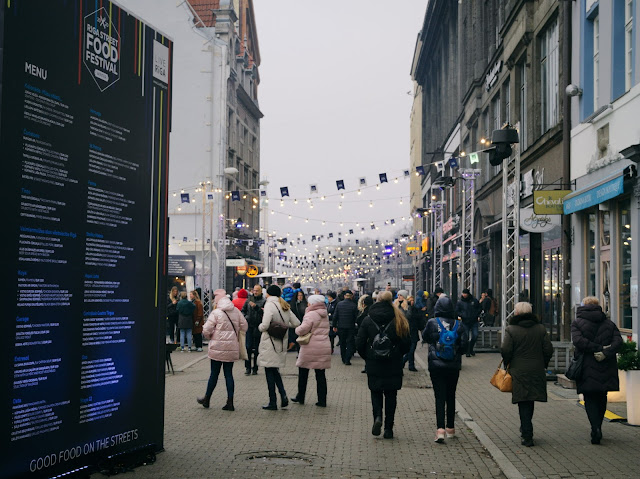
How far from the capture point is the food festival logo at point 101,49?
7336 millimetres

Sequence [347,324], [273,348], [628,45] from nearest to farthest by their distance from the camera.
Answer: [273,348], [628,45], [347,324]

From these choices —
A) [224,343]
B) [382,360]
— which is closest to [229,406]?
[224,343]

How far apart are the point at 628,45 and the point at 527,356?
32.0 feet

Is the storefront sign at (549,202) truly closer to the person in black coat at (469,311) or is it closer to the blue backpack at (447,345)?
the person in black coat at (469,311)

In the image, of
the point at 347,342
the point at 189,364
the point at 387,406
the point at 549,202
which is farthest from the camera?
the point at 347,342

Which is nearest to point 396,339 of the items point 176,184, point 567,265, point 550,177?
point 567,265

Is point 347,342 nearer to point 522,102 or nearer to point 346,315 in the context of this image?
point 346,315

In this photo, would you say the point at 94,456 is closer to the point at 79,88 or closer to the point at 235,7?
the point at 79,88

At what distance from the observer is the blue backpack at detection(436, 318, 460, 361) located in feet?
33.1

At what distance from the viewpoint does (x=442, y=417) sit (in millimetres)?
10188

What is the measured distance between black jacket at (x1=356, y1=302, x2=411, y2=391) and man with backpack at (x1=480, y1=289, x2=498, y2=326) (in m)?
16.2

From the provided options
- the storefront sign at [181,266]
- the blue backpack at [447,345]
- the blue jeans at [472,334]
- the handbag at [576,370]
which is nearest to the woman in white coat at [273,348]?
the blue backpack at [447,345]

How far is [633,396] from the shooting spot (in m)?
11.3

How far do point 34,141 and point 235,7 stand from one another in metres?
56.9
